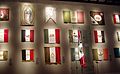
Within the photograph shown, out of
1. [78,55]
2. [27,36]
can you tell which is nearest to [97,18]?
[78,55]

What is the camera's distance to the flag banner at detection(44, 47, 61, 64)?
41.8 feet

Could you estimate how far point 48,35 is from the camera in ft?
43.1

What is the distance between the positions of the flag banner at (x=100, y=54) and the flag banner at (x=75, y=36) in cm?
145

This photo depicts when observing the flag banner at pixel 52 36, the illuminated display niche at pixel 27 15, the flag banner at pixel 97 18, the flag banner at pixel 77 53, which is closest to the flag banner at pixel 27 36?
the illuminated display niche at pixel 27 15

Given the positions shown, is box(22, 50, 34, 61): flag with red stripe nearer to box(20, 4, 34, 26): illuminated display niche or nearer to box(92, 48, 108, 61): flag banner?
box(20, 4, 34, 26): illuminated display niche

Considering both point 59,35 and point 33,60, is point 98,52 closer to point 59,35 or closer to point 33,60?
point 59,35

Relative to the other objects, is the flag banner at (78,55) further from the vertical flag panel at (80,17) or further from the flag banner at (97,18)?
the flag banner at (97,18)

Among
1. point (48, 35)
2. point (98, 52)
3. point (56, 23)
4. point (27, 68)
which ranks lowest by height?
point (27, 68)

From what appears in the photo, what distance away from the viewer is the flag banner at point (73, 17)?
13.7m

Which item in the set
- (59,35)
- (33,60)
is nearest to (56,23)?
(59,35)

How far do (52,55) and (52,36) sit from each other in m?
1.36

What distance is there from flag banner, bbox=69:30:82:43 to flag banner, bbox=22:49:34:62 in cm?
298

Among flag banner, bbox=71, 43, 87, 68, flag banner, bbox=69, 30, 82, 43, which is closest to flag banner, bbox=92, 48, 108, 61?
flag banner, bbox=71, 43, 87, 68

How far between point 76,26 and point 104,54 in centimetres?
298
